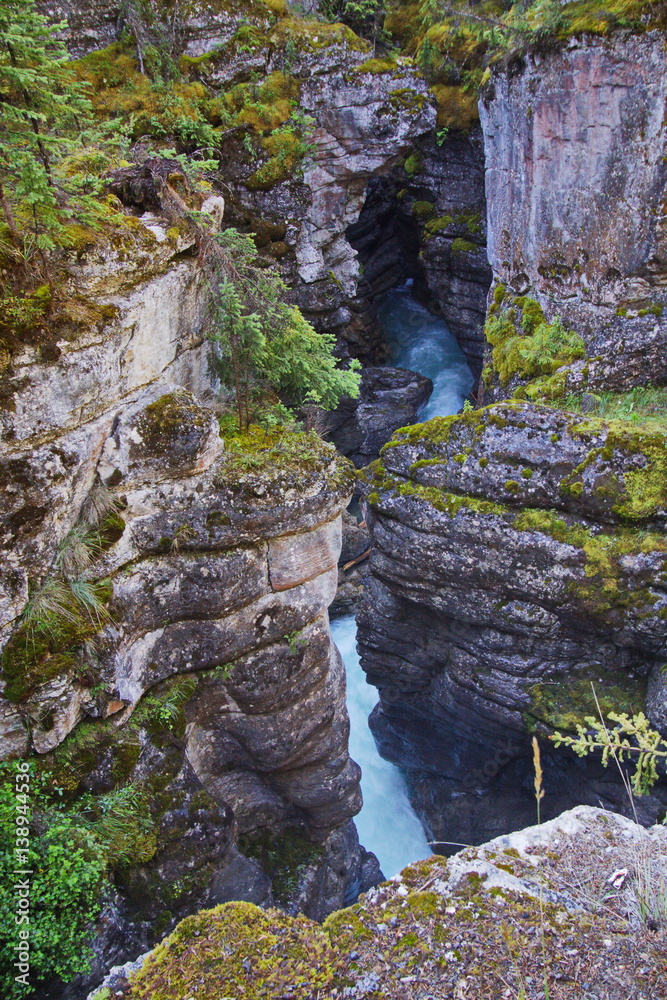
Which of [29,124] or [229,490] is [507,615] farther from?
[29,124]

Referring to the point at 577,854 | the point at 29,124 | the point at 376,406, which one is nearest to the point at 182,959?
the point at 577,854

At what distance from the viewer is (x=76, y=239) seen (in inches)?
261

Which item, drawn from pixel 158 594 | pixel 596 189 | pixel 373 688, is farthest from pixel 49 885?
pixel 596 189

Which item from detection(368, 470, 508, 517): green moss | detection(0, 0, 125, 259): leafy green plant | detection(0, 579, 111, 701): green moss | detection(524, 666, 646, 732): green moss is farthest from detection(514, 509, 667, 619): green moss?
detection(0, 0, 125, 259): leafy green plant

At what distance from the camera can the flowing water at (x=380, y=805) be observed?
14.9 meters

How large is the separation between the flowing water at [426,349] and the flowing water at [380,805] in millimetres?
10599

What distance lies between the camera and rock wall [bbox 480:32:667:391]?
11016 millimetres

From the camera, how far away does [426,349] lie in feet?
80.4

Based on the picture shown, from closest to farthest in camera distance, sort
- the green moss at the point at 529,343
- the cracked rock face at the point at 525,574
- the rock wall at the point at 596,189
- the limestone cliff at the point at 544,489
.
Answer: the cracked rock face at the point at 525,574 < the limestone cliff at the point at 544,489 < the rock wall at the point at 596,189 < the green moss at the point at 529,343

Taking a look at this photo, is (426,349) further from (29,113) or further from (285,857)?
(29,113)

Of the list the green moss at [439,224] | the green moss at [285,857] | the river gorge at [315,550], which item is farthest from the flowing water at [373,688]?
the green moss at [439,224]

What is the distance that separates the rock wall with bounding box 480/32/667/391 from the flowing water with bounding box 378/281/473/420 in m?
9.04

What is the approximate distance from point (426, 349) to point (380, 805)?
17.0 metres

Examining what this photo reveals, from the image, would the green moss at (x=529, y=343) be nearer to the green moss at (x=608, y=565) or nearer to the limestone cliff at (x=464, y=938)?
the green moss at (x=608, y=565)
